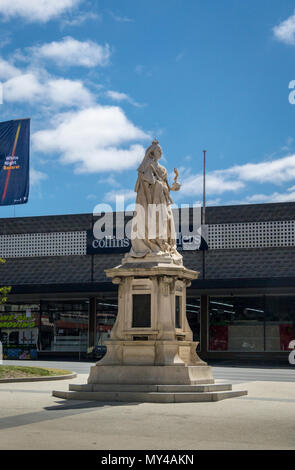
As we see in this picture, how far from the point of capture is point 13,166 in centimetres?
3064

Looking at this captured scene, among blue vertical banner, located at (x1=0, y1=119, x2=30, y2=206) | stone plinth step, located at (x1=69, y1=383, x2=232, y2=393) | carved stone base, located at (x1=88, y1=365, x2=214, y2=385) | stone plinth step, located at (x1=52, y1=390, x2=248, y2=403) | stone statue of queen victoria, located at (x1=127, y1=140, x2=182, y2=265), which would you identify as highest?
blue vertical banner, located at (x1=0, y1=119, x2=30, y2=206)

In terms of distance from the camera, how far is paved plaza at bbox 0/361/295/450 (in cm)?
846

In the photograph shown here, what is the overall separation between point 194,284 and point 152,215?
20.6 metres

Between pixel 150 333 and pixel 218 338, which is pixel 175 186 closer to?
pixel 150 333

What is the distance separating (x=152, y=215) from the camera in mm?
16484

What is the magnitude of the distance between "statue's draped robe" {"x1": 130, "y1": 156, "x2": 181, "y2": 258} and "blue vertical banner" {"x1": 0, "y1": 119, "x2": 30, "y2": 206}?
1452cm

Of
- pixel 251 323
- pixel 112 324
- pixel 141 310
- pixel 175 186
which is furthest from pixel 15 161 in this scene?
pixel 251 323

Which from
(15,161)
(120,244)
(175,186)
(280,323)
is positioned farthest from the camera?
(120,244)

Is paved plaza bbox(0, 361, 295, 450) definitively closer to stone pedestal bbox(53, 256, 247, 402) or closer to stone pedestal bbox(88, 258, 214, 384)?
stone pedestal bbox(53, 256, 247, 402)

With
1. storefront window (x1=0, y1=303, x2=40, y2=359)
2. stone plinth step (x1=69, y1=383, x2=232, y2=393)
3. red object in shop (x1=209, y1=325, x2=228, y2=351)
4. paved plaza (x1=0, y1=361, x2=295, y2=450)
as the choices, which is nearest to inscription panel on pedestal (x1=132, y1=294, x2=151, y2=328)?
stone plinth step (x1=69, y1=383, x2=232, y2=393)

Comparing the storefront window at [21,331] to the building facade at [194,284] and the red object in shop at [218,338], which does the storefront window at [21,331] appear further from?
the red object in shop at [218,338]

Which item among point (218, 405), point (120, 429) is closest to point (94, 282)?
point (218, 405)

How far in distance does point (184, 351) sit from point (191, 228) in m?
24.5

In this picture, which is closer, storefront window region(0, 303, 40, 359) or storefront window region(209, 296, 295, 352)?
storefront window region(209, 296, 295, 352)
